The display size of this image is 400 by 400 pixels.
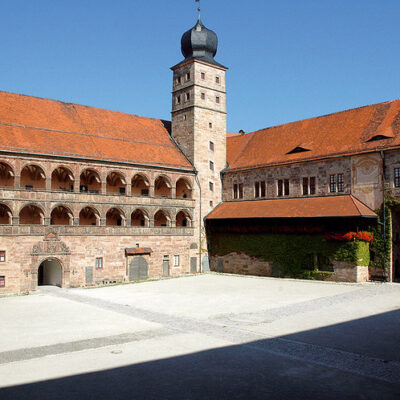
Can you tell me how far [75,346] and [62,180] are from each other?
2334 cm

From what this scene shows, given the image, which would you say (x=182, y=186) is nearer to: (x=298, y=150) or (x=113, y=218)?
(x=113, y=218)

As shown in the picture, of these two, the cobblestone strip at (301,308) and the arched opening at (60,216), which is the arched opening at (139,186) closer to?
the arched opening at (60,216)

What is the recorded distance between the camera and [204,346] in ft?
54.8

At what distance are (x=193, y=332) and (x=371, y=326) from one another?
272 inches

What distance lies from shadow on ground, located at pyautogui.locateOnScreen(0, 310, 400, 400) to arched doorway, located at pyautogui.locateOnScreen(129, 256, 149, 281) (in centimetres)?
2275

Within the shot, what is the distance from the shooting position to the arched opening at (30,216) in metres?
36.5

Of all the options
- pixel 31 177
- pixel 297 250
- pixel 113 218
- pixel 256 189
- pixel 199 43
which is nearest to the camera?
pixel 31 177

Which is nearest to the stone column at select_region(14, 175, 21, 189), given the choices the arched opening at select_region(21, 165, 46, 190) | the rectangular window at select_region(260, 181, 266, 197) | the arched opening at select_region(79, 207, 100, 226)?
the arched opening at select_region(21, 165, 46, 190)

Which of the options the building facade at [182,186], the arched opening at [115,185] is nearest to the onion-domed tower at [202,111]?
the building facade at [182,186]

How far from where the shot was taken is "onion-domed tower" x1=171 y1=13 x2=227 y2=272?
43.9 meters

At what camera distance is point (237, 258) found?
41.7 metres

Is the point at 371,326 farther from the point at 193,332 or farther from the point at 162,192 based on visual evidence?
the point at 162,192

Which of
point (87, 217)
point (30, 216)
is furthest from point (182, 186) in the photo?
point (30, 216)

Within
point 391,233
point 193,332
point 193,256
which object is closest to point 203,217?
point 193,256
